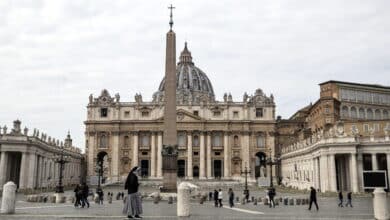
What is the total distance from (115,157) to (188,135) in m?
15.1

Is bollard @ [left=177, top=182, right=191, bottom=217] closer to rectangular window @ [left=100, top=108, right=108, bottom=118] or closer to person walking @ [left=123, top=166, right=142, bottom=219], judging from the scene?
person walking @ [left=123, top=166, right=142, bottom=219]

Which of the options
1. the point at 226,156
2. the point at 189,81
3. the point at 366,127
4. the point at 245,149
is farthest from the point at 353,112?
the point at 189,81

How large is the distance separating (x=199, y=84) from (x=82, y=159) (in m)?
40.3

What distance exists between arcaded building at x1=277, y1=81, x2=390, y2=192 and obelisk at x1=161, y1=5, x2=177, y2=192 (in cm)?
2222

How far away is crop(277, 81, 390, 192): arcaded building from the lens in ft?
156

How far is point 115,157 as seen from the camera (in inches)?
3349

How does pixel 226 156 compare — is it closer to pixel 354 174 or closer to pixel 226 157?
pixel 226 157

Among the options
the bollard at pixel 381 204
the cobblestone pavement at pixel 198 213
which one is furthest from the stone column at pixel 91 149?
the bollard at pixel 381 204

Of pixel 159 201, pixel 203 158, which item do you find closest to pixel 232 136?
pixel 203 158

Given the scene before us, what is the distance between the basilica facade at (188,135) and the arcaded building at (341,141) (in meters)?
8.49

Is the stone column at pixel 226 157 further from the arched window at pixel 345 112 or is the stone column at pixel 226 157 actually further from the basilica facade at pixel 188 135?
the arched window at pixel 345 112

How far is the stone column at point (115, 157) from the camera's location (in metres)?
83.2

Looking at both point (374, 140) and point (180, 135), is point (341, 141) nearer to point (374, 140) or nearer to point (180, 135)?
point (374, 140)

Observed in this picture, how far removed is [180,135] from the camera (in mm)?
86125
